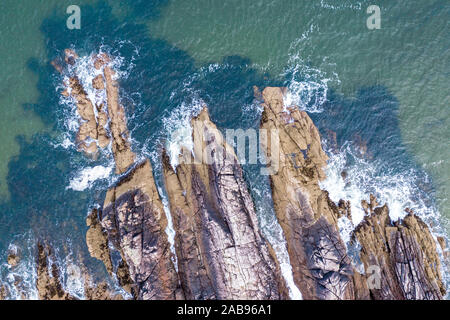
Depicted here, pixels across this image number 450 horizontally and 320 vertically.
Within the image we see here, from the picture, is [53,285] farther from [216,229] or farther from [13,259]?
[216,229]

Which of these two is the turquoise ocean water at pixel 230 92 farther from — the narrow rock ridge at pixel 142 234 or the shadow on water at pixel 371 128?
the narrow rock ridge at pixel 142 234

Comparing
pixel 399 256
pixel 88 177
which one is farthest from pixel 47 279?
pixel 399 256

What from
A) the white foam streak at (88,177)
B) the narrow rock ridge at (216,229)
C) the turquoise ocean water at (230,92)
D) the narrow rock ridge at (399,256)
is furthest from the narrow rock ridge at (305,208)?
the white foam streak at (88,177)

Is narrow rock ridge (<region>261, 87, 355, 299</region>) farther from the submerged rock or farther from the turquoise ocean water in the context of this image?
the submerged rock

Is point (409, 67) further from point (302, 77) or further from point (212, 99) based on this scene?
point (212, 99)
